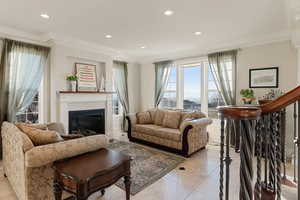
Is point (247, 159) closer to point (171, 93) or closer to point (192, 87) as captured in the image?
point (192, 87)

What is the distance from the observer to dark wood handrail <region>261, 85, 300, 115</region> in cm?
87

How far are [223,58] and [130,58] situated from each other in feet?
10.4

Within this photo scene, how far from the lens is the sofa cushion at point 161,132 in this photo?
3.83 metres

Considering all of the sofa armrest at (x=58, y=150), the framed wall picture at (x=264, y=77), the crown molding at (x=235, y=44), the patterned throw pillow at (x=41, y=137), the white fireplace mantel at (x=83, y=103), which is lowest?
the sofa armrest at (x=58, y=150)

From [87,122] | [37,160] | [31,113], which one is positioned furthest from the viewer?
[87,122]

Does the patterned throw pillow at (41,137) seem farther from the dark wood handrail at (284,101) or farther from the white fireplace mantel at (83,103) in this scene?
the white fireplace mantel at (83,103)

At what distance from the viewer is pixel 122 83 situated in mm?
5867

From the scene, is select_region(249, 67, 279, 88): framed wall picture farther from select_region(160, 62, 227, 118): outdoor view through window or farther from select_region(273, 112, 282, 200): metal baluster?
select_region(273, 112, 282, 200): metal baluster

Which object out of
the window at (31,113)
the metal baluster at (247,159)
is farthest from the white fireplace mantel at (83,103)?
the metal baluster at (247,159)

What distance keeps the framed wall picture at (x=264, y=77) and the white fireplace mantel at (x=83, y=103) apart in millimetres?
3942

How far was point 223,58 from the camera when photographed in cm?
448

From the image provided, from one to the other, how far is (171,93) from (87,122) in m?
2.91

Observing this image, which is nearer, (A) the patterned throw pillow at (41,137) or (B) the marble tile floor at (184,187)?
(A) the patterned throw pillow at (41,137)

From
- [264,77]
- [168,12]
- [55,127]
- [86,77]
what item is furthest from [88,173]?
[264,77]
